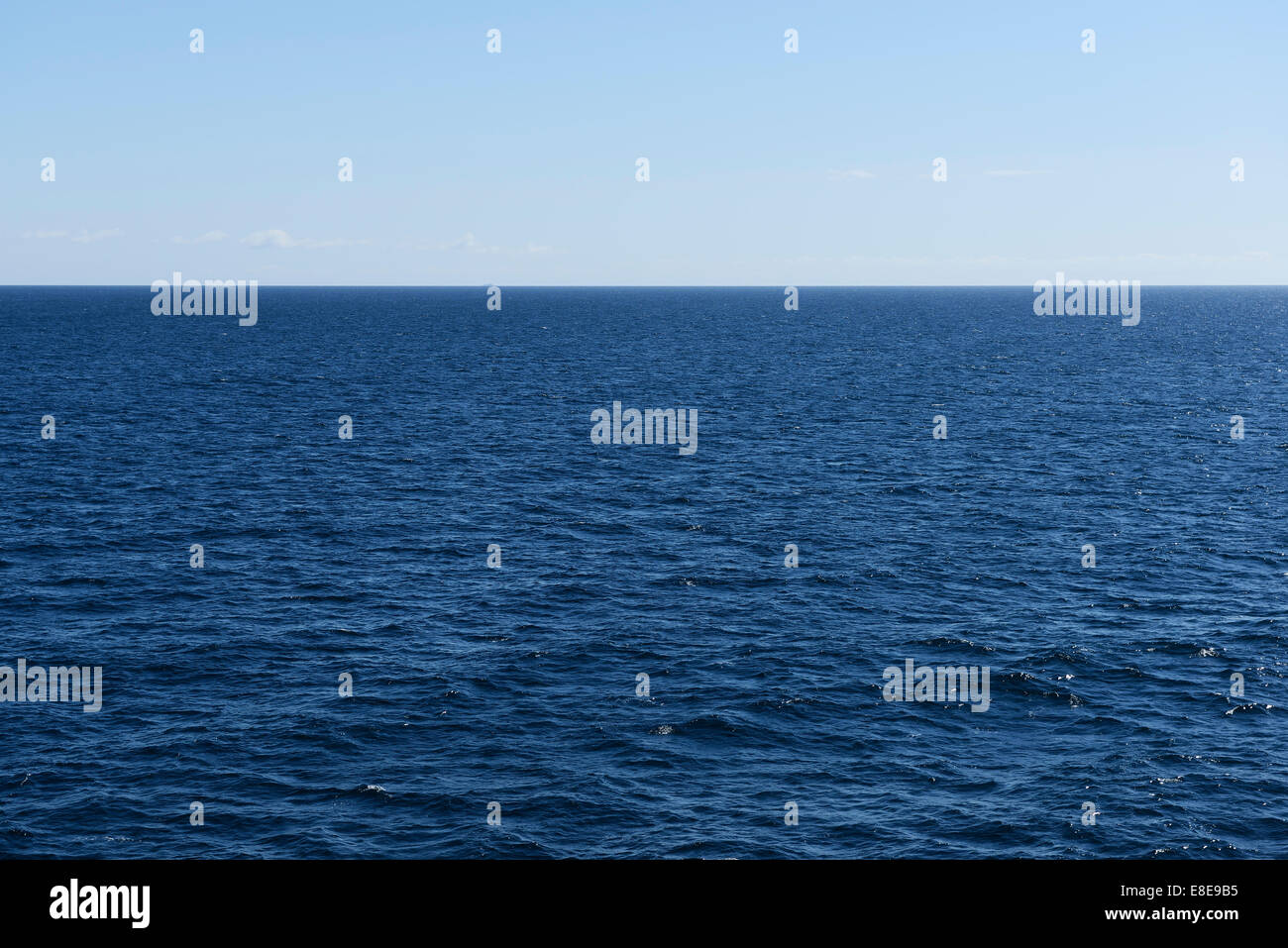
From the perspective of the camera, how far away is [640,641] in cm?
5259

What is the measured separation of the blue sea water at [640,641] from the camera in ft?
120

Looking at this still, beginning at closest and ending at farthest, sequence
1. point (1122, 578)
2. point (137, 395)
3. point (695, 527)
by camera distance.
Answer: point (1122, 578), point (695, 527), point (137, 395)

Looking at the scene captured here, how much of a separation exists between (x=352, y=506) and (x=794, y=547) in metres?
32.9

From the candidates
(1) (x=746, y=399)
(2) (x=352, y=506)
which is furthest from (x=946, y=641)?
(1) (x=746, y=399)

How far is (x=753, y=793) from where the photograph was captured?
3825 cm

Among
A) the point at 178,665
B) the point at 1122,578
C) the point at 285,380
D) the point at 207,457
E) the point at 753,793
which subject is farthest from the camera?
the point at 285,380

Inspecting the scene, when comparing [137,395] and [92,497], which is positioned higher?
[137,395]

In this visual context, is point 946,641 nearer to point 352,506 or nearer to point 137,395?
point 352,506

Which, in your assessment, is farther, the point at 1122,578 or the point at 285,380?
the point at 285,380

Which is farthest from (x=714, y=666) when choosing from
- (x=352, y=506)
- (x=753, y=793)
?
(x=352, y=506)

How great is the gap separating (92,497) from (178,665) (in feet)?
122

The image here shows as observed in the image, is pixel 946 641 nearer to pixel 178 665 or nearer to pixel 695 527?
pixel 695 527

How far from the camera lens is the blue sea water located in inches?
1446
